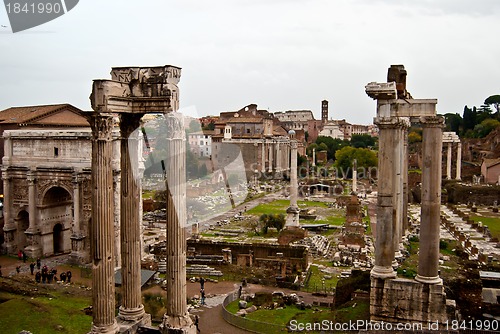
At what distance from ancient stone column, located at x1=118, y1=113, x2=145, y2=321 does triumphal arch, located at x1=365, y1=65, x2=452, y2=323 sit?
5.44 m

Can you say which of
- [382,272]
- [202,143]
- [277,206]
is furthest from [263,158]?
[382,272]

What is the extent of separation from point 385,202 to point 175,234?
5004mm

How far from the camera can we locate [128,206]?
379 inches

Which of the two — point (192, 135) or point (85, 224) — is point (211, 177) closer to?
point (192, 135)

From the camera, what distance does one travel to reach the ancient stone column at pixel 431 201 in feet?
34.6

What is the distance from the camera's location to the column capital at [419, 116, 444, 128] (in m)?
10.6

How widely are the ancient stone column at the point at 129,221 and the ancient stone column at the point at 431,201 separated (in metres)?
6.37

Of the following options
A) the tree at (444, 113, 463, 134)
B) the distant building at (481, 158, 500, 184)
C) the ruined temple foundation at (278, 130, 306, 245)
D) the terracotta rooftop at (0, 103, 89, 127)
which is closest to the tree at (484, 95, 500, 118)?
the tree at (444, 113, 463, 134)

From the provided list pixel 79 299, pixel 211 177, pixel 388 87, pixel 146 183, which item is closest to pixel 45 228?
pixel 79 299

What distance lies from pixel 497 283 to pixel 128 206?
39.2 feet

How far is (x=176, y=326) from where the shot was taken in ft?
30.7

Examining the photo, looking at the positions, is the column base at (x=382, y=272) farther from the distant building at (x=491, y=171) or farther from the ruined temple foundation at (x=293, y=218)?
the distant building at (x=491, y=171)

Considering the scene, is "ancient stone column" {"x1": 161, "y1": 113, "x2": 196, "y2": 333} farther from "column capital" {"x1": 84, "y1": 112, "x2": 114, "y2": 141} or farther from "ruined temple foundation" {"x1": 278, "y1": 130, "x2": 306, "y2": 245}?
"ruined temple foundation" {"x1": 278, "y1": 130, "x2": 306, "y2": 245}

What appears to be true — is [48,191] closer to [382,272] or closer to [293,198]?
[293,198]
